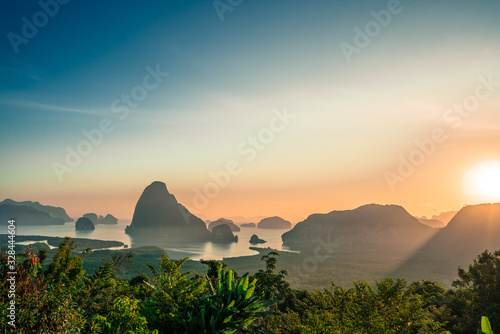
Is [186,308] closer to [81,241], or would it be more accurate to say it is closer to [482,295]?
[482,295]

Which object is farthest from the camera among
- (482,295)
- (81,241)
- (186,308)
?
(81,241)

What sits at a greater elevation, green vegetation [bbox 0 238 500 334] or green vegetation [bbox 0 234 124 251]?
green vegetation [bbox 0 238 500 334]

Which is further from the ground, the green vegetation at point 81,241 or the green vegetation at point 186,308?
the green vegetation at point 186,308

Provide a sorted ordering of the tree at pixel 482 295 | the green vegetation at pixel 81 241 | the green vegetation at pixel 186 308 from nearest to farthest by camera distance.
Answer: the green vegetation at pixel 186 308 → the tree at pixel 482 295 → the green vegetation at pixel 81 241

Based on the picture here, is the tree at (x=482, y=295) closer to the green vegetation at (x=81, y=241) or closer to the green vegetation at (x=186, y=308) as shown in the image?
the green vegetation at (x=186, y=308)

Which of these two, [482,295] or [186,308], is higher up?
[186,308]

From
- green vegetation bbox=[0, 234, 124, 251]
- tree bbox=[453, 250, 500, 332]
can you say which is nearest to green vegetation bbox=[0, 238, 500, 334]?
tree bbox=[453, 250, 500, 332]

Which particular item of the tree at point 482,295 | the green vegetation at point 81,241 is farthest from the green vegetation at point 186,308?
the green vegetation at point 81,241

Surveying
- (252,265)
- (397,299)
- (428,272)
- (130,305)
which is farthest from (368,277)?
(130,305)

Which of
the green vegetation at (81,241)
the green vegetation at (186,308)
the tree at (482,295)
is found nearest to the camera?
the green vegetation at (186,308)

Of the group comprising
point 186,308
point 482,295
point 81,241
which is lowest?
point 81,241

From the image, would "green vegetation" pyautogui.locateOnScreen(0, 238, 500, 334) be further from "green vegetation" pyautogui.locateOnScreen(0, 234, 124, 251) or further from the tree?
"green vegetation" pyautogui.locateOnScreen(0, 234, 124, 251)

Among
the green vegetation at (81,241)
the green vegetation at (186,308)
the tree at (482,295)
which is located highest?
the green vegetation at (186,308)

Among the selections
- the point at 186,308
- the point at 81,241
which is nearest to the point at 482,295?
the point at 186,308
